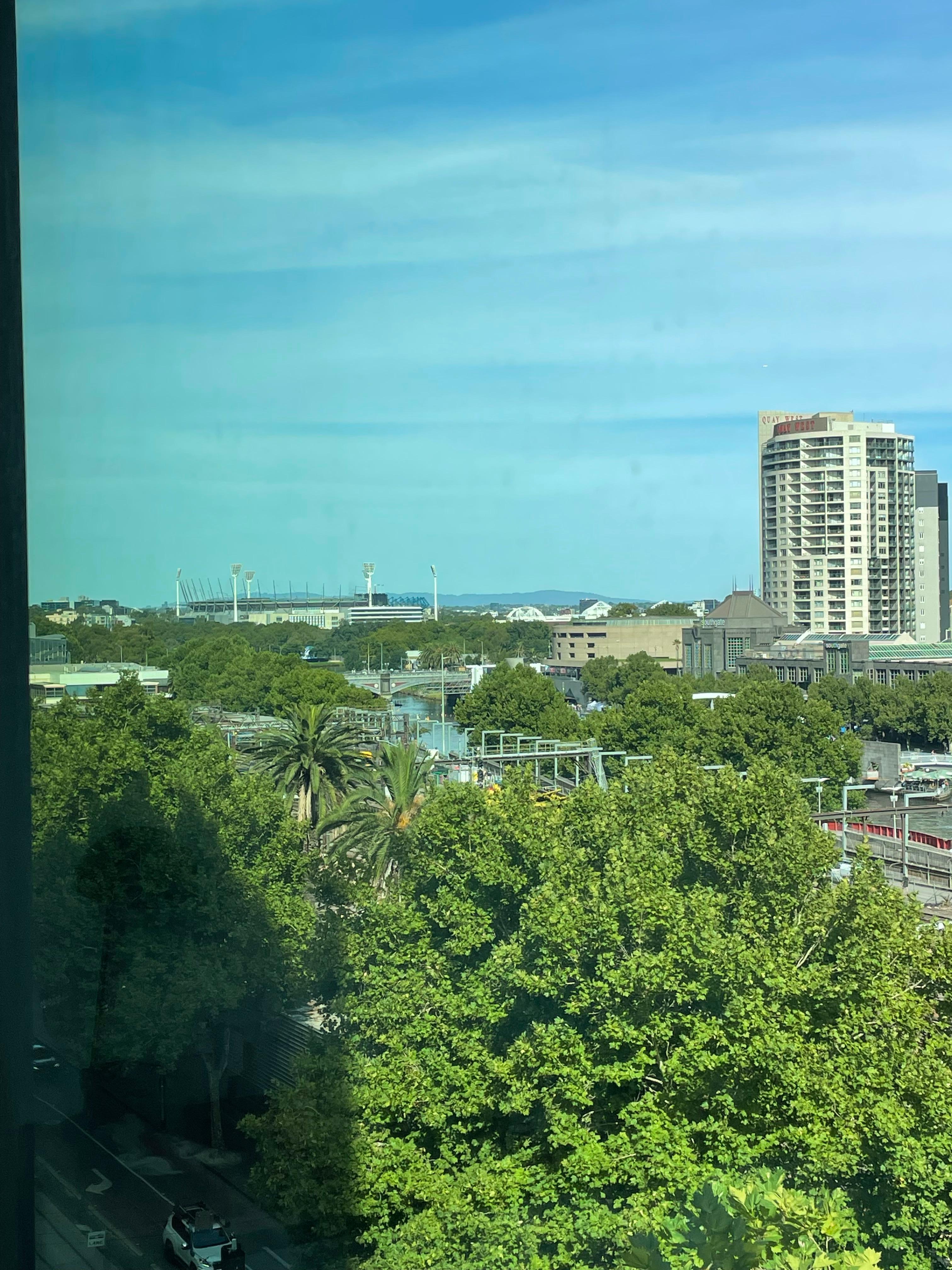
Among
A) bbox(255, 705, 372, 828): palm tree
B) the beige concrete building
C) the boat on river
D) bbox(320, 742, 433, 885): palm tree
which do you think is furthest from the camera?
the beige concrete building

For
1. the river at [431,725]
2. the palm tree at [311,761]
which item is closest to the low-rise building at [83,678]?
the palm tree at [311,761]

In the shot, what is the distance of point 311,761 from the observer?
22.4 feet

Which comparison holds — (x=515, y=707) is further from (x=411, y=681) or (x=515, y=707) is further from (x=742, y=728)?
(x=742, y=728)

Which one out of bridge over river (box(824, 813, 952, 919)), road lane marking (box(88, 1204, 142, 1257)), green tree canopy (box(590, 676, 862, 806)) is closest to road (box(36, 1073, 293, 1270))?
road lane marking (box(88, 1204, 142, 1257))

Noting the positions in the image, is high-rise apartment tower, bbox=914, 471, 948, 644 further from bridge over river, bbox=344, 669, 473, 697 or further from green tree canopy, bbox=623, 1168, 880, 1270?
green tree canopy, bbox=623, 1168, 880, 1270

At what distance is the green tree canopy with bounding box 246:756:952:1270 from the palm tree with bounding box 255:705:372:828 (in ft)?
10.2

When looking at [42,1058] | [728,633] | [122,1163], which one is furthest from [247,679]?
[728,633]

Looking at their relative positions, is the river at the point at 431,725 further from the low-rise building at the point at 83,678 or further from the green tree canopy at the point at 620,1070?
the green tree canopy at the point at 620,1070

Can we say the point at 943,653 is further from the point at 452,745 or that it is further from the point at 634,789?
the point at 634,789

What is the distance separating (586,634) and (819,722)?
11013 mm

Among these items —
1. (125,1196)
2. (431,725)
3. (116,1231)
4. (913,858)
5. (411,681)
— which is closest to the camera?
(116,1231)

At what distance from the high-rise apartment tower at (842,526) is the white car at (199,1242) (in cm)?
2887

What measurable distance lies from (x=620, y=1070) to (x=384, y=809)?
2877 mm

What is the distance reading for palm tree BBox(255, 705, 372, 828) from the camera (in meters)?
6.73
